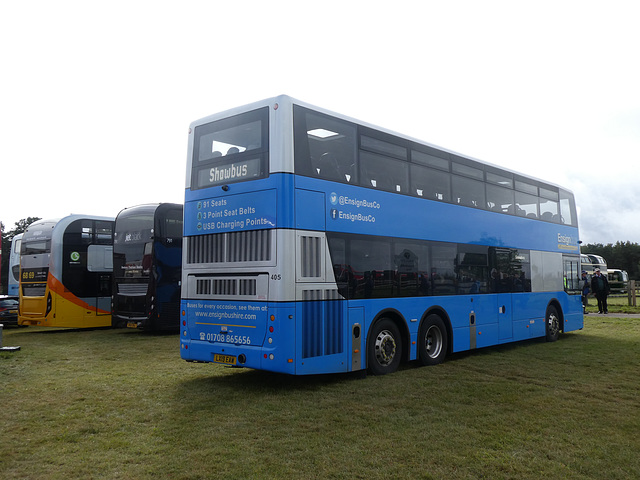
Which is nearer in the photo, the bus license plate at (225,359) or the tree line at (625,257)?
the bus license plate at (225,359)

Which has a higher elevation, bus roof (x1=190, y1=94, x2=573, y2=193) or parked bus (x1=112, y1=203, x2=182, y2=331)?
bus roof (x1=190, y1=94, x2=573, y2=193)

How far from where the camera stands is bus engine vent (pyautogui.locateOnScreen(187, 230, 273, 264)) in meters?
8.24

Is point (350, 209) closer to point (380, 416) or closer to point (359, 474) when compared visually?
point (380, 416)

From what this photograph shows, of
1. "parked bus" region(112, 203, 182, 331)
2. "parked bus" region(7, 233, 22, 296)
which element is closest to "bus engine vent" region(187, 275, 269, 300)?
"parked bus" region(112, 203, 182, 331)

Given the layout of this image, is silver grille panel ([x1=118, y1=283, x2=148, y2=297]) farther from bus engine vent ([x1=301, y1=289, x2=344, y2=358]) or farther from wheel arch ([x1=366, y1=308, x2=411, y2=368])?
bus engine vent ([x1=301, y1=289, x2=344, y2=358])

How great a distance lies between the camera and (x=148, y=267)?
1630cm

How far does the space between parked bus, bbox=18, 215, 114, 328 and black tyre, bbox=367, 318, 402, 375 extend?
501 inches

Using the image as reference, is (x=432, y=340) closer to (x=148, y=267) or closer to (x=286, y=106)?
(x=286, y=106)

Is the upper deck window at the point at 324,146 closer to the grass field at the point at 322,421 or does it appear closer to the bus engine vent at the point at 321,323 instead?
the bus engine vent at the point at 321,323

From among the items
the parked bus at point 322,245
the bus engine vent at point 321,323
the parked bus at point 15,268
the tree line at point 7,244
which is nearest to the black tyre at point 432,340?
the parked bus at point 322,245

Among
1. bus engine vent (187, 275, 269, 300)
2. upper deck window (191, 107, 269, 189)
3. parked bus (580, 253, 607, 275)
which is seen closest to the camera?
bus engine vent (187, 275, 269, 300)

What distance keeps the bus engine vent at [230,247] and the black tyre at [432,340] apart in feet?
12.5

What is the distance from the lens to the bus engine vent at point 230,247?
824 centimetres

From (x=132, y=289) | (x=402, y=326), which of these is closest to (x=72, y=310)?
(x=132, y=289)
